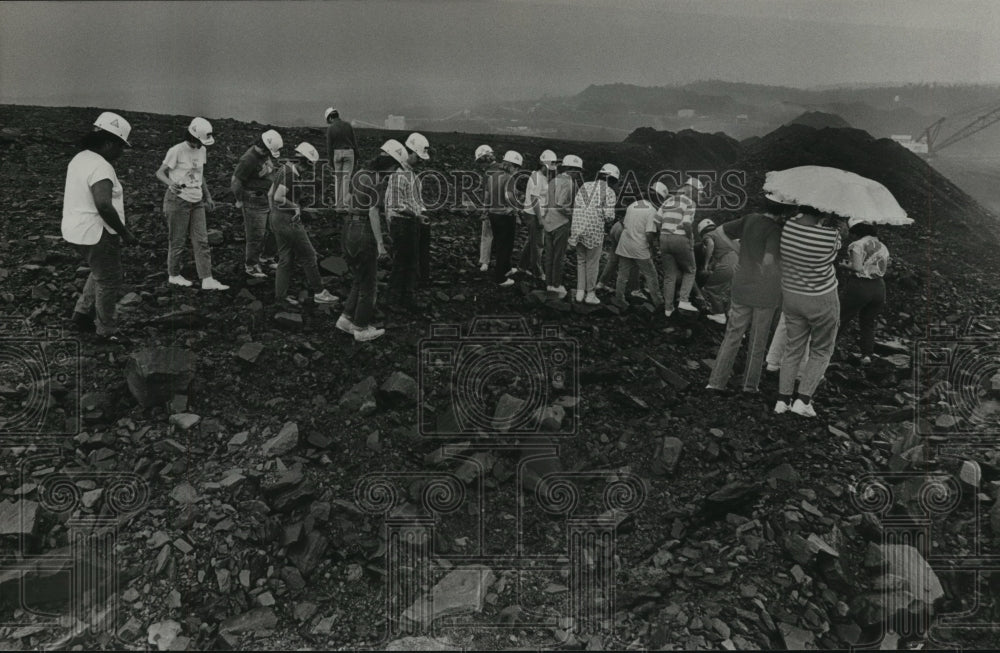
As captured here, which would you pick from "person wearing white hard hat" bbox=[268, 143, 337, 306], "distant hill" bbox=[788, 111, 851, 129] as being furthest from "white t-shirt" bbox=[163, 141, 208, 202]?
"distant hill" bbox=[788, 111, 851, 129]

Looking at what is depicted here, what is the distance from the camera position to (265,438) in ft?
18.4

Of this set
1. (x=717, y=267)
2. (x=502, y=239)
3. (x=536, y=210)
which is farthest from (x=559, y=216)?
(x=717, y=267)

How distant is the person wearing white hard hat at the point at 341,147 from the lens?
32.1 ft

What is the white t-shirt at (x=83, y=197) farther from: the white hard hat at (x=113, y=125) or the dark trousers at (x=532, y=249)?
the dark trousers at (x=532, y=249)

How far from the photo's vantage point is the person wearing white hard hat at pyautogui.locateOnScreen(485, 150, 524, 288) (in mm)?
8172

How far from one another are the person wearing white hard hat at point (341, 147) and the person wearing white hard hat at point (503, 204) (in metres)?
2.84

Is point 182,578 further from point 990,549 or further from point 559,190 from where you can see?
point 990,549

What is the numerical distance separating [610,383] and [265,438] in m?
3.83

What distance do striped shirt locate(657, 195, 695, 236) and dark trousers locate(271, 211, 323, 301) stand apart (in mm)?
4582

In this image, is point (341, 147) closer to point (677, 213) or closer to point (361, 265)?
point (361, 265)

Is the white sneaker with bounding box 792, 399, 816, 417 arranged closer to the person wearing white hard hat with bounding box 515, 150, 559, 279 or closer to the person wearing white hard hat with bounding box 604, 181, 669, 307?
the person wearing white hard hat with bounding box 604, 181, 669, 307

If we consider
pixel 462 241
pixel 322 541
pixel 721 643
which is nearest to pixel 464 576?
pixel 322 541

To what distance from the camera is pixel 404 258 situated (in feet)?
24.8

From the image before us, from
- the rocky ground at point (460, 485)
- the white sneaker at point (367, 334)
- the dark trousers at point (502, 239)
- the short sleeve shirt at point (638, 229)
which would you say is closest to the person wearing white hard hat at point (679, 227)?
the short sleeve shirt at point (638, 229)
